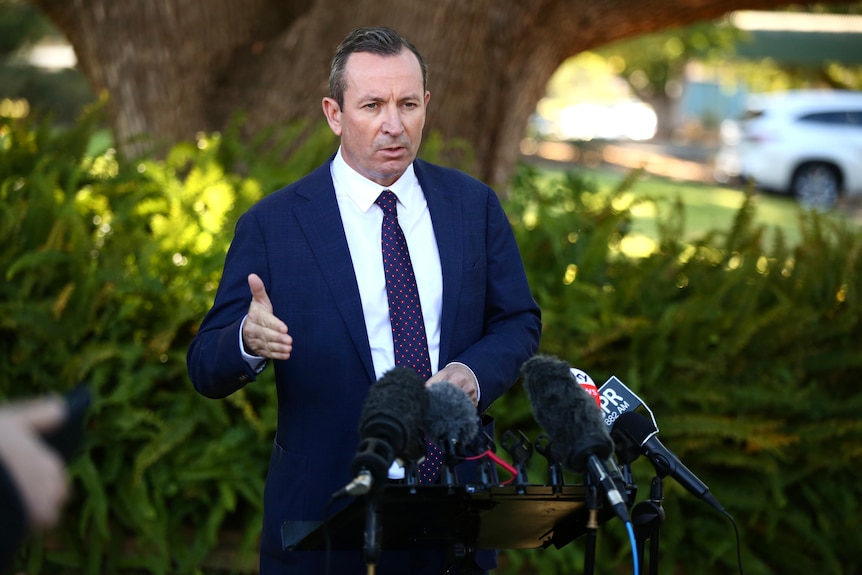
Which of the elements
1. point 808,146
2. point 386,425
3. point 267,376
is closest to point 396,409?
point 386,425

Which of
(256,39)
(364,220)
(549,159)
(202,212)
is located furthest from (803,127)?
(364,220)

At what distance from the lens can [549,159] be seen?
29.4m

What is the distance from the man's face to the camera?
9.23 feet

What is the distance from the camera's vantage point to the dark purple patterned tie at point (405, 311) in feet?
9.25

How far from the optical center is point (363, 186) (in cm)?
292

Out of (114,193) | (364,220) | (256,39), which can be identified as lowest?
(364,220)

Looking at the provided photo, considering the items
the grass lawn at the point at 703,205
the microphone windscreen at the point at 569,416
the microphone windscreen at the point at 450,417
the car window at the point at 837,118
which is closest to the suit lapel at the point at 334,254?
the microphone windscreen at the point at 450,417

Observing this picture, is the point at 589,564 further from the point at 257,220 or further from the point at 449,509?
the point at 257,220

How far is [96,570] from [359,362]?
2757 mm

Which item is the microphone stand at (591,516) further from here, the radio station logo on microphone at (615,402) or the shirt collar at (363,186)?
the shirt collar at (363,186)

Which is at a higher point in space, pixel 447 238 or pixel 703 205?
pixel 703 205

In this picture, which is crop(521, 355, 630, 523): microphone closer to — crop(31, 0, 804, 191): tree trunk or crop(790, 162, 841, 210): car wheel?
crop(31, 0, 804, 191): tree trunk

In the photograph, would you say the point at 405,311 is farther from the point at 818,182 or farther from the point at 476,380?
the point at 818,182

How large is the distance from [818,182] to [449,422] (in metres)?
19.5
